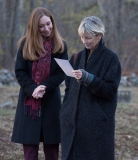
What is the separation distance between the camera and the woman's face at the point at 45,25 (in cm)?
407

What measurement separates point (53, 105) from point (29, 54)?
0.54 metres

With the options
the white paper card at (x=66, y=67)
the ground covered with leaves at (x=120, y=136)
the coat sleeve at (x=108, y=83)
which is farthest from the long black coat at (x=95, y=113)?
the ground covered with leaves at (x=120, y=136)

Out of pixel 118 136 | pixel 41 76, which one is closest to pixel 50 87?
pixel 41 76

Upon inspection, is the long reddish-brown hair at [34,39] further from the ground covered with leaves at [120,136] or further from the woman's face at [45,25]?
the ground covered with leaves at [120,136]

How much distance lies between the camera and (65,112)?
377cm

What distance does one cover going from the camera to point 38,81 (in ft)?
13.5

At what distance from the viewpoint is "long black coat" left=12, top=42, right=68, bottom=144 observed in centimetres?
410

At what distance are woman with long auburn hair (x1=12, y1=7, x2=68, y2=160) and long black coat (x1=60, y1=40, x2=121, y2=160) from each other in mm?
456

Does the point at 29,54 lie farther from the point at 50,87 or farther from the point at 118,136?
the point at 118,136

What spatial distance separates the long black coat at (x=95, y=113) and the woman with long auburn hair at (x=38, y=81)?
1.50 feet

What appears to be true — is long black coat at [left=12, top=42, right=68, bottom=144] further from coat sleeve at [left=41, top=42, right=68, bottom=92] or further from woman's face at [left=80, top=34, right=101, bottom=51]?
woman's face at [left=80, top=34, right=101, bottom=51]

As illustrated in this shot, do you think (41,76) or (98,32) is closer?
(98,32)

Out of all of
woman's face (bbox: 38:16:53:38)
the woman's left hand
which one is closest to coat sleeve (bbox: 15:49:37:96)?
woman's face (bbox: 38:16:53:38)

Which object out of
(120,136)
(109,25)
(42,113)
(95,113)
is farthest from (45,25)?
(109,25)
